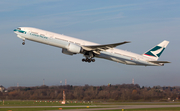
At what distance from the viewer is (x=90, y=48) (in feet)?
173

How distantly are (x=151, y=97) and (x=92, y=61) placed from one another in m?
34.5

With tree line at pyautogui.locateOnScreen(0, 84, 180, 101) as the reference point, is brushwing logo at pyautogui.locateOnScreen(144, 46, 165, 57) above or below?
above

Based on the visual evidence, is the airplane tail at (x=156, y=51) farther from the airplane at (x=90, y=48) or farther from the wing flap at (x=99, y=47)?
the wing flap at (x=99, y=47)

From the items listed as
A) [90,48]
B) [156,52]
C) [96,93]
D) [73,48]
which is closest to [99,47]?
[90,48]

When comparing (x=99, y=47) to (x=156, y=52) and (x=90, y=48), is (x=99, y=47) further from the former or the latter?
(x=156, y=52)

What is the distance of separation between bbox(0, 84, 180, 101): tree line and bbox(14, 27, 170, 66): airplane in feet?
83.3

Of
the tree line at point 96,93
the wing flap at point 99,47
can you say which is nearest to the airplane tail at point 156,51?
the wing flap at point 99,47

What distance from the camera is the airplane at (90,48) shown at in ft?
162

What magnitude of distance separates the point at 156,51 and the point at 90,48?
58.1 ft

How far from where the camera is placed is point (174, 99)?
83000 millimetres

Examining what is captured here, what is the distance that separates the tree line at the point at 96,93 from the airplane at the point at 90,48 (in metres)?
25.4

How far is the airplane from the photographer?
162 feet

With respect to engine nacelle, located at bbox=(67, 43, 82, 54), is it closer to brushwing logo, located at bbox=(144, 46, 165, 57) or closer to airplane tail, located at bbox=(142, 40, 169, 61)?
airplane tail, located at bbox=(142, 40, 169, 61)

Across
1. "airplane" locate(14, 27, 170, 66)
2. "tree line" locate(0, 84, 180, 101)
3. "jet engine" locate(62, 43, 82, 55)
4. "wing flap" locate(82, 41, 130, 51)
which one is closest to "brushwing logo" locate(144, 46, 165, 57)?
"airplane" locate(14, 27, 170, 66)
